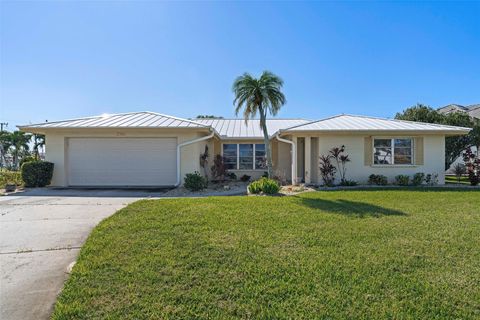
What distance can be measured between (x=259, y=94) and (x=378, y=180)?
7.47 metres

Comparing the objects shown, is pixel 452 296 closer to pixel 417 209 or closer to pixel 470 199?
pixel 417 209

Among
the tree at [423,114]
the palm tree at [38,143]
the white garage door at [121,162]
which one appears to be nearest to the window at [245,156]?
the white garage door at [121,162]

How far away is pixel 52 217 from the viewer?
23.3ft

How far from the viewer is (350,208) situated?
768cm

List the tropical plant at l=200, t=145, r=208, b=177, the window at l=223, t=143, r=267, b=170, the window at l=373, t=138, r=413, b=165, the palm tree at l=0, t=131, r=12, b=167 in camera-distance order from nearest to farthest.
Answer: the window at l=373, t=138, r=413, b=165 < the tropical plant at l=200, t=145, r=208, b=177 < the window at l=223, t=143, r=267, b=170 < the palm tree at l=0, t=131, r=12, b=167

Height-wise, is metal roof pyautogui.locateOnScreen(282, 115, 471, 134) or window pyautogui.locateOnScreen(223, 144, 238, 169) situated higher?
metal roof pyautogui.locateOnScreen(282, 115, 471, 134)

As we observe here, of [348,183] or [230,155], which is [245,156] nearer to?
[230,155]

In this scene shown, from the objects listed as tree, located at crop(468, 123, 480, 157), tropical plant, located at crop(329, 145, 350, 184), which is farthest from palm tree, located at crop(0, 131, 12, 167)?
tree, located at crop(468, 123, 480, 157)

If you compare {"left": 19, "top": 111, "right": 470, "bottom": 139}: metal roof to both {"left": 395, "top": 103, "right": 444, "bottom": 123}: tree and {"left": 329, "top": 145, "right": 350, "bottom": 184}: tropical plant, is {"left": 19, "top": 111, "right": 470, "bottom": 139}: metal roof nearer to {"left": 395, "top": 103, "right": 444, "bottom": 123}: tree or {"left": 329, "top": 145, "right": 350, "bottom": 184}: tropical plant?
{"left": 329, "top": 145, "right": 350, "bottom": 184}: tropical plant

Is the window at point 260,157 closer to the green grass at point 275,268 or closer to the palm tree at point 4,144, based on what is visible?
the green grass at point 275,268

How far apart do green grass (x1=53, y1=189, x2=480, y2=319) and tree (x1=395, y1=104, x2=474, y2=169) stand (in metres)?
15.0

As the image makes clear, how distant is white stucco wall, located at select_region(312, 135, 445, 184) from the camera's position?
13.9 meters

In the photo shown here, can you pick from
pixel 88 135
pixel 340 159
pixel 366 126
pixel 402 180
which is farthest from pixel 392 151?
pixel 88 135

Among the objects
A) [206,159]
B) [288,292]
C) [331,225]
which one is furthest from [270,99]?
[288,292]
